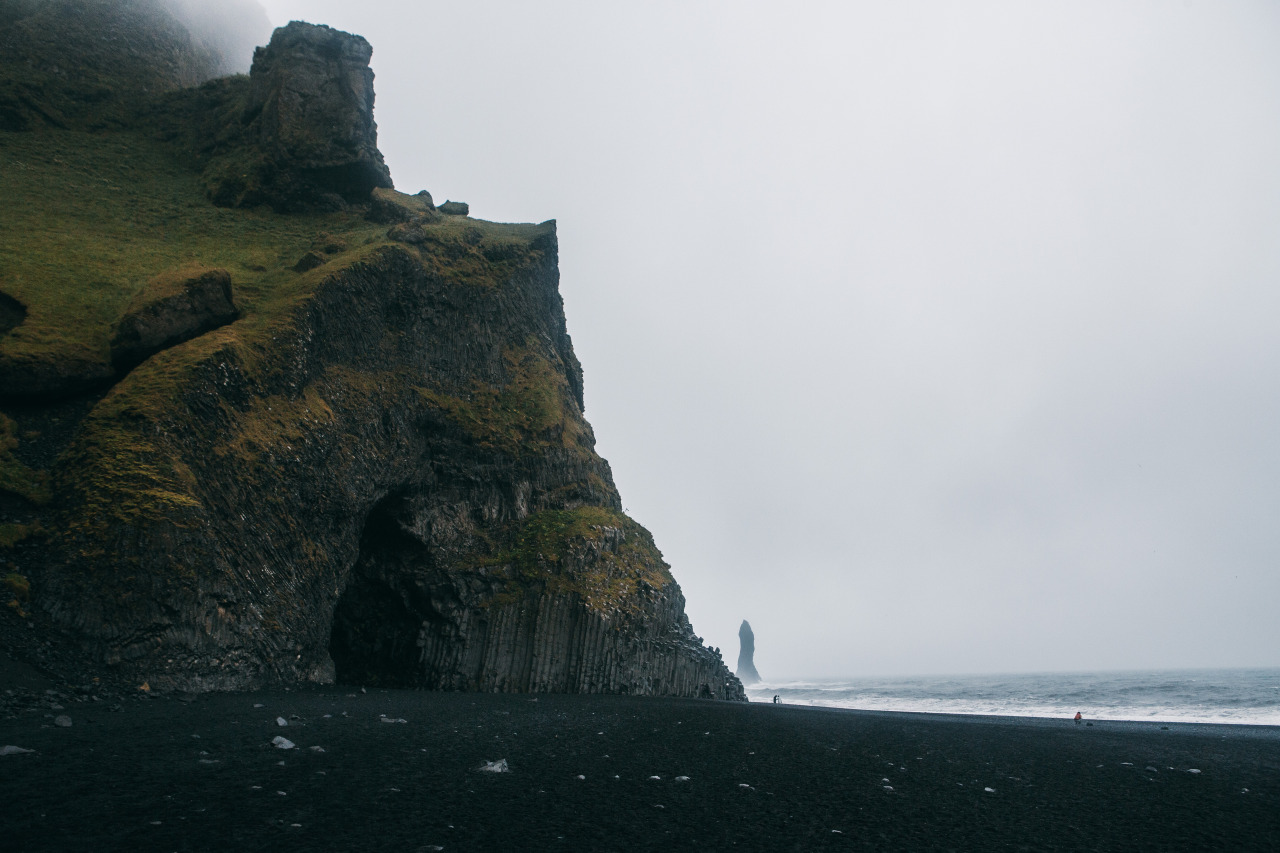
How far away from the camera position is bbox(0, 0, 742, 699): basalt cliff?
17453mm

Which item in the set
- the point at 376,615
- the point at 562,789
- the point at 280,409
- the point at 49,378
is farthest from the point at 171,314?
the point at 562,789

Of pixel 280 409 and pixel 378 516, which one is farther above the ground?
pixel 280 409

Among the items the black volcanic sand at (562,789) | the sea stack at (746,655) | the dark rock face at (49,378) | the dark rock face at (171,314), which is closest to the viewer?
the black volcanic sand at (562,789)

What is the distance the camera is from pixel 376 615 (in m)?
30.6

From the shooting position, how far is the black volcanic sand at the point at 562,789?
20.2 ft

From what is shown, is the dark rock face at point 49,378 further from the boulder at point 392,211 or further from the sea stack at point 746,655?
the sea stack at point 746,655

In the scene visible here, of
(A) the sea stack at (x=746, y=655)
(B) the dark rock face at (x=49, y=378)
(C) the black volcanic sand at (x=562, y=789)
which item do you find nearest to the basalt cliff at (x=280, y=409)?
(B) the dark rock face at (x=49, y=378)

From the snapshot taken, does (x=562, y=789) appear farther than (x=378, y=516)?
No

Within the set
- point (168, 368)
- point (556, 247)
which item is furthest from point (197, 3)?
point (168, 368)

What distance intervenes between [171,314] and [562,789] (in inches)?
951

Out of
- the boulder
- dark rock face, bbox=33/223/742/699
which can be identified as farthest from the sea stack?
the boulder

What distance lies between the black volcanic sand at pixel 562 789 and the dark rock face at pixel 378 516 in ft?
14.5

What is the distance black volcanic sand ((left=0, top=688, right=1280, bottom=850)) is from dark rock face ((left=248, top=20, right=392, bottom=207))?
3988 centimetres

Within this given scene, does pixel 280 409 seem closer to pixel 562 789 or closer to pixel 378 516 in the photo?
pixel 378 516
